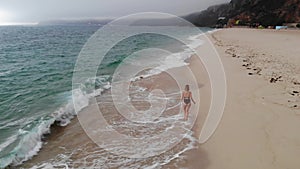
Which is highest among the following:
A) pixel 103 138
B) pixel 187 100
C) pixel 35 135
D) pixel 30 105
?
pixel 187 100

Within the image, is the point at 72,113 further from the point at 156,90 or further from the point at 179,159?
the point at 179,159

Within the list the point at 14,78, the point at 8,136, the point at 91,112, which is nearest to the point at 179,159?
the point at 91,112

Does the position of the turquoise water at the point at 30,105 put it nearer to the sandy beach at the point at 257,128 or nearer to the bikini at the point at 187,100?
the bikini at the point at 187,100

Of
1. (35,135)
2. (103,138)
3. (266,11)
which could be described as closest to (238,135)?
(103,138)

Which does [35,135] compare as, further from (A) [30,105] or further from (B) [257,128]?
(B) [257,128]

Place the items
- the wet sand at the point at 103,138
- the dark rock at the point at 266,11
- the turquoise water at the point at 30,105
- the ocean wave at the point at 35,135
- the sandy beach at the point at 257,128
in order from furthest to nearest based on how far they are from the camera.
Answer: the dark rock at the point at 266,11 → the turquoise water at the point at 30,105 → the ocean wave at the point at 35,135 → the wet sand at the point at 103,138 → the sandy beach at the point at 257,128

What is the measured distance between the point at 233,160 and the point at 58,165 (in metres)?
4.79

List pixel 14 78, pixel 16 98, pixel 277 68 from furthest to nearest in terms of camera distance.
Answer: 1. pixel 14 78
2. pixel 277 68
3. pixel 16 98

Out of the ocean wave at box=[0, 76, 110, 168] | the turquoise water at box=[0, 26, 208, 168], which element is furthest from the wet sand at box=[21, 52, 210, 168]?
the turquoise water at box=[0, 26, 208, 168]

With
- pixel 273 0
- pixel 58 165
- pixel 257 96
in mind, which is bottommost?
pixel 58 165

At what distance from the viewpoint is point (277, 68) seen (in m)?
16.0

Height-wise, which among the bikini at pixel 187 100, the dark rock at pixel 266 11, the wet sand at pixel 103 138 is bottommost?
the wet sand at pixel 103 138

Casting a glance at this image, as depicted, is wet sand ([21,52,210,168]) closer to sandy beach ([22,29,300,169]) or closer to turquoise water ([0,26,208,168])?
sandy beach ([22,29,300,169])

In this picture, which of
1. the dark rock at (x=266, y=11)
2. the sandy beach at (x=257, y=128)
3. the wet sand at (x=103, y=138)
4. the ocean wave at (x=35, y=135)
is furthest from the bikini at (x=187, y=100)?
the dark rock at (x=266, y=11)
